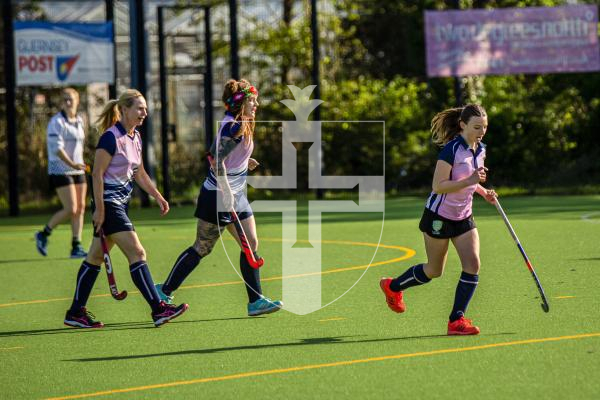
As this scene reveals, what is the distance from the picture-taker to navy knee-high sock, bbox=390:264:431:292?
31.0 feet

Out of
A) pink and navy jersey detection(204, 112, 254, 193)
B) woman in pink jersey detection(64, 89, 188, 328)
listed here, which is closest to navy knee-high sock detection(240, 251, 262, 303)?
pink and navy jersey detection(204, 112, 254, 193)

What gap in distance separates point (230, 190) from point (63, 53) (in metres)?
15.4

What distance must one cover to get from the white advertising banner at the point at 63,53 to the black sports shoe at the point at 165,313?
1527 cm

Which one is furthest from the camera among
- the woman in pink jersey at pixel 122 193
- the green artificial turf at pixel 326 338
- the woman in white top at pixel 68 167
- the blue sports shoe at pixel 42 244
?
the blue sports shoe at pixel 42 244

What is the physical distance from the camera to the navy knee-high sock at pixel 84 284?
9.97m

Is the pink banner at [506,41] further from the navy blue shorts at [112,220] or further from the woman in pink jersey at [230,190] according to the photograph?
the navy blue shorts at [112,220]

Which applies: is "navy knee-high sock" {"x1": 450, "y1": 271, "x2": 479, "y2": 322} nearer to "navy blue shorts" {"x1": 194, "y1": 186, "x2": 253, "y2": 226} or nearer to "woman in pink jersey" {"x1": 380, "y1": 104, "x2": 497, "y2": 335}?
"woman in pink jersey" {"x1": 380, "y1": 104, "x2": 497, "y2": 335}

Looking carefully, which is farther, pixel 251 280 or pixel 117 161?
pixel 251 280

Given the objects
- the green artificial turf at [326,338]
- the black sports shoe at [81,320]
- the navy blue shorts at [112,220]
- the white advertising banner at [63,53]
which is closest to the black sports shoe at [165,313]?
the green artificial turf at [326,338]

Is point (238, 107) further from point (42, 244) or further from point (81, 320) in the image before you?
point (42, 244)

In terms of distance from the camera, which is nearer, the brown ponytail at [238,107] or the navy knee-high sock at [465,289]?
the navy knee-high sock at [465,289]

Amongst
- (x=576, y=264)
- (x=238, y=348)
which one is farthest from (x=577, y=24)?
(x=238, y=348)

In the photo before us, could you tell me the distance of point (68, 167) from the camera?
1560 cm

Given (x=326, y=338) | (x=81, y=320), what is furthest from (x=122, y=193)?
(x=326, y=338)
